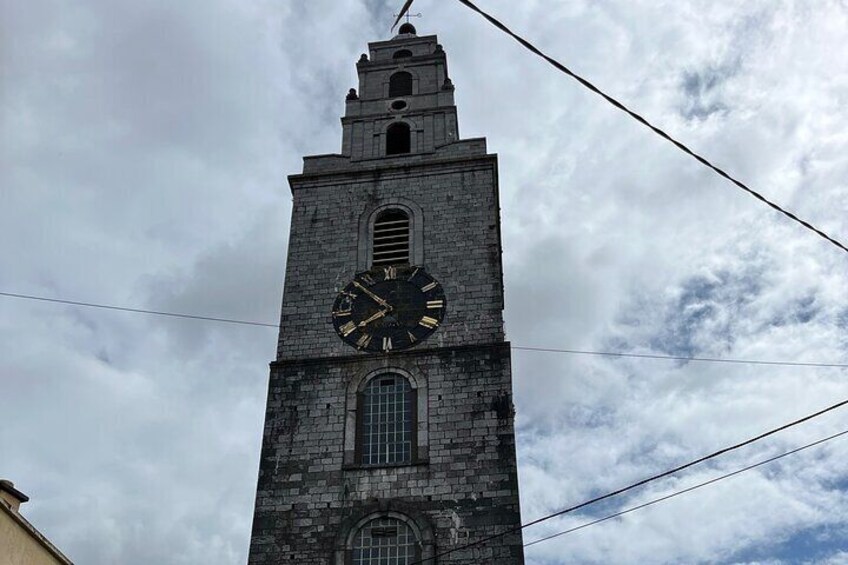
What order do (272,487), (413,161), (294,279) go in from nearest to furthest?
(272,487) → (294,279) → (413,161)

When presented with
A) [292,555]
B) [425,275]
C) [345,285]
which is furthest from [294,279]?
[292,555]

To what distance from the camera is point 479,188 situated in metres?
29.5

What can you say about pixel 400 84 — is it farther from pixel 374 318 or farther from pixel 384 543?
pixel 384 543

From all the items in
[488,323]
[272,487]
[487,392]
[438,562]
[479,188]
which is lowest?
[438,562]

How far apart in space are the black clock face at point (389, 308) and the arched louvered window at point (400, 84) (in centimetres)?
819

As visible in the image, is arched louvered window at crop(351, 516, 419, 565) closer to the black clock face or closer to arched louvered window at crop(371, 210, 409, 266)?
the black clock face

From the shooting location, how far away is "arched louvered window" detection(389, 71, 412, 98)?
33716 millimetres

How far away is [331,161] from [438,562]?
13.3m

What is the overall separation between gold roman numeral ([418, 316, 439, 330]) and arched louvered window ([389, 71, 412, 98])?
32.4ft

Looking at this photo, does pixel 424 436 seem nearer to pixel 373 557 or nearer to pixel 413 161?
pixel 373 557

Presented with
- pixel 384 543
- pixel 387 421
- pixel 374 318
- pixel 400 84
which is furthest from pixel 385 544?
pixel 400 84

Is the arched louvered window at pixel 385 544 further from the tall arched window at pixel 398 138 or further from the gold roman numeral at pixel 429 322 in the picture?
the tall arched window at pixel 398 138

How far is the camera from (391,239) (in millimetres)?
28797

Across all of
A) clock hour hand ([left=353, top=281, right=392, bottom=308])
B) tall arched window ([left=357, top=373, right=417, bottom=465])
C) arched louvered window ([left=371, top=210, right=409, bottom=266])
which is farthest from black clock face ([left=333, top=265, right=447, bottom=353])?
tall arched window ([left=357, top=373, right=417, bottom=465])
